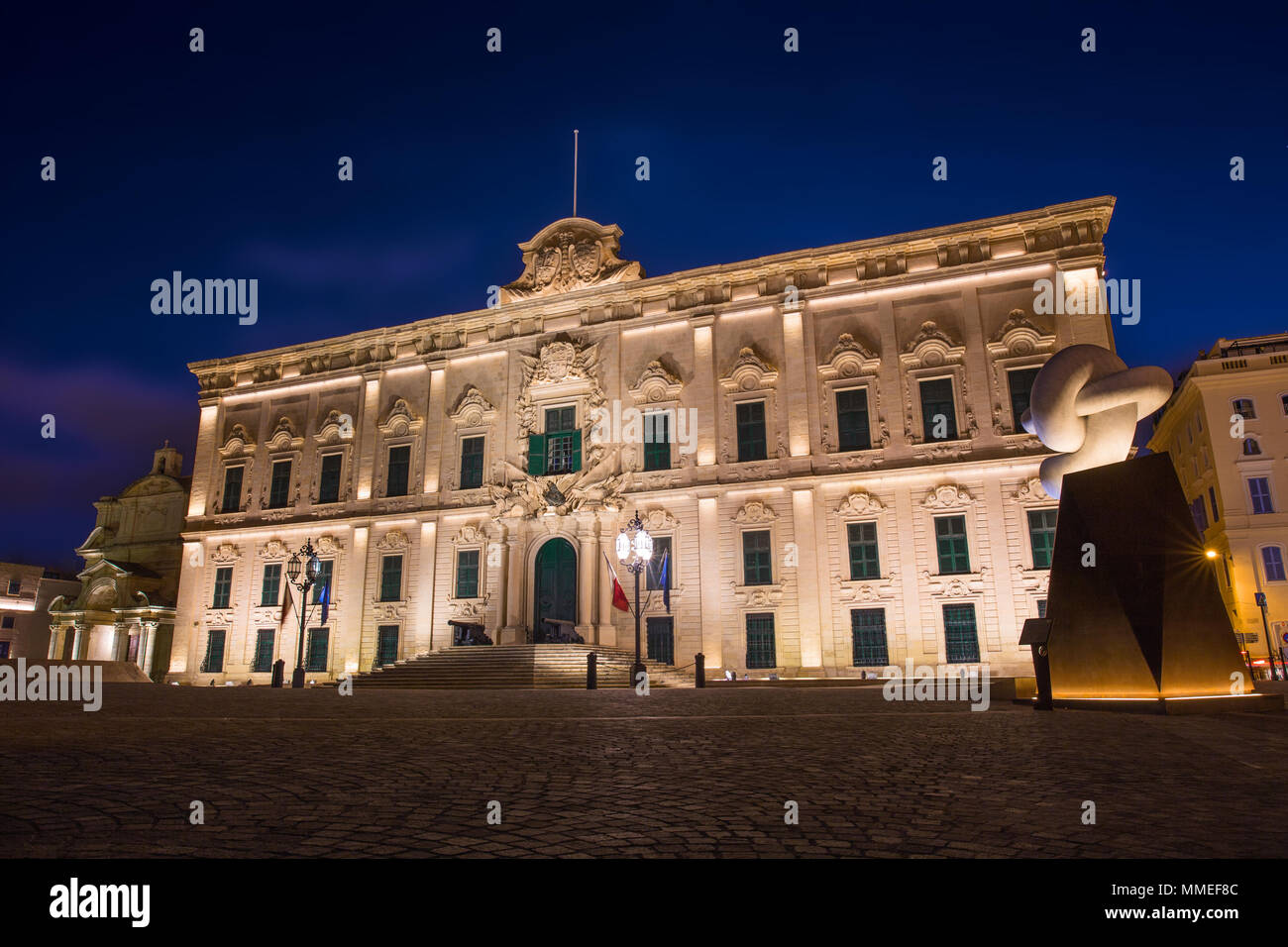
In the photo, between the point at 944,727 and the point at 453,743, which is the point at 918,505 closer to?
the point at 944,727

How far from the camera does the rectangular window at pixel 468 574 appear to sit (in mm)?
28969

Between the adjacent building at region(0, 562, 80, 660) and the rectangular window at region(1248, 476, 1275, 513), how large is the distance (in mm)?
58355

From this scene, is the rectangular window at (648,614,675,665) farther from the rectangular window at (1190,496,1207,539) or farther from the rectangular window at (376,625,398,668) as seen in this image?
the rectangular window at (1190,496,1207,539)

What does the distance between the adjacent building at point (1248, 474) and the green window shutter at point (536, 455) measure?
2744 centimetres

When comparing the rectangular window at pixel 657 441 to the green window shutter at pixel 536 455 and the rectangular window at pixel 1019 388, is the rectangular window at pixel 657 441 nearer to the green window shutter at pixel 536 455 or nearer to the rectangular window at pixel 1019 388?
the green window shutter at pixel 536 455

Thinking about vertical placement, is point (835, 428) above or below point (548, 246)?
below

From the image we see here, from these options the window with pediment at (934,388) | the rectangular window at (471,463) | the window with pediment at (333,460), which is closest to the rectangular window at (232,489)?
the window with pediment at (333,460)

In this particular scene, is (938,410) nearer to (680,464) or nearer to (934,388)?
(934,388)

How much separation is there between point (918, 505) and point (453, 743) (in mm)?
20397

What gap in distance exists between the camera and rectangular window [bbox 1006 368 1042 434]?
24172 millimetres

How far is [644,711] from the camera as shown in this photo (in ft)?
37.1

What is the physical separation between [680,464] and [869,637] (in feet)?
26.9

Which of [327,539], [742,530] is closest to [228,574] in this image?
[327,539]

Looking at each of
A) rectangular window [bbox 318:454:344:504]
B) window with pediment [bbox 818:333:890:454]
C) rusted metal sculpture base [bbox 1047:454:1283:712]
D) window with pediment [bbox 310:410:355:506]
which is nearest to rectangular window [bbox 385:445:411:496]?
window with pediment [bbox 310:410:355:506]
